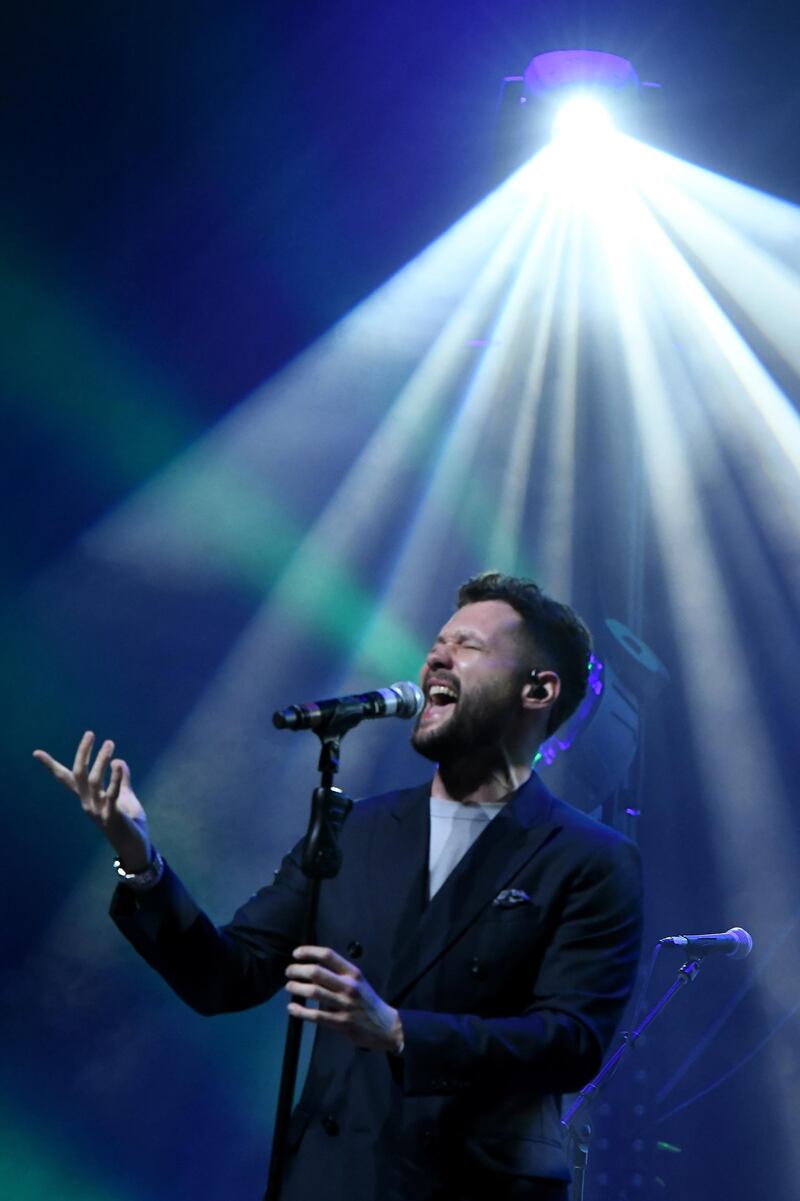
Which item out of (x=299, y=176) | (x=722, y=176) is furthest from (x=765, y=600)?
(x=299, y=176)

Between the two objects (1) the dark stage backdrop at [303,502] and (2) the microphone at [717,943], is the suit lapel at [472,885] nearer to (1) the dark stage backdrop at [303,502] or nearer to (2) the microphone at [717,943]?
(2) the microphone at [717,943]

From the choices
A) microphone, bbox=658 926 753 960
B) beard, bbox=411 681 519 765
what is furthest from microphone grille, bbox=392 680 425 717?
microphone, bbox=658 926 753 960

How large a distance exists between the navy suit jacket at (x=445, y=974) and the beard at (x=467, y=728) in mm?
113

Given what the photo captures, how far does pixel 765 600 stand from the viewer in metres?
5.73

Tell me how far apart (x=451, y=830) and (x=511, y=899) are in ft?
0.87

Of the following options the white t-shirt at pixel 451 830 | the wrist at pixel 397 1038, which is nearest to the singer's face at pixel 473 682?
the white t-shirt at pixel 451 830

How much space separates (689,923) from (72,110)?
466 centimetres

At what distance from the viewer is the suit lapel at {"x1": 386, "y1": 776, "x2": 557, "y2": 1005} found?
2094mm

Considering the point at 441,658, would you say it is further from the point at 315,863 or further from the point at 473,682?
the point at 315,863

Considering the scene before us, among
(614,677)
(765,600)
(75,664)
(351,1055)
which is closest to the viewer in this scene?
(351,1055)

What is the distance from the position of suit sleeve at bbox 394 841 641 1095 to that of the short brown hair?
51cm

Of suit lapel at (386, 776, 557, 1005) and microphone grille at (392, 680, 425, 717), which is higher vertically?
microphone grille at (392, 680, 425, 717)

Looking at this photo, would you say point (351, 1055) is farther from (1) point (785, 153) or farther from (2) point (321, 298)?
(1) point (785, 153)

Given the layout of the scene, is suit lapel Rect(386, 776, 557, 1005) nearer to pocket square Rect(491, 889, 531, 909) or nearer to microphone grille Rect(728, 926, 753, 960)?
pocket square Rect(491, 889, 531, 909)
